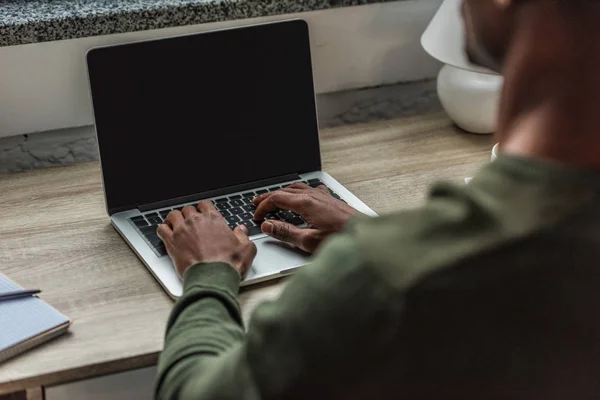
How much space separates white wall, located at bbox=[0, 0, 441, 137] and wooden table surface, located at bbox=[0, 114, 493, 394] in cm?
9

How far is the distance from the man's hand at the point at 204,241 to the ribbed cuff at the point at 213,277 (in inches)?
1.1

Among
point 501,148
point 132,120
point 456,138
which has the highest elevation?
point 501,148

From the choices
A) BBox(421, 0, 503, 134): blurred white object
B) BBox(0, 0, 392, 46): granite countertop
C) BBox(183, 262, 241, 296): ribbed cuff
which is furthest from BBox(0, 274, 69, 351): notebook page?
BBox(421, 0, 503, 134): blurred white object

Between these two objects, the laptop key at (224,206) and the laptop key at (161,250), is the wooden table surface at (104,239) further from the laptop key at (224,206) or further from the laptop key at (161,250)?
the laptop key at (224,206)

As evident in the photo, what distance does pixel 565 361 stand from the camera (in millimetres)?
619

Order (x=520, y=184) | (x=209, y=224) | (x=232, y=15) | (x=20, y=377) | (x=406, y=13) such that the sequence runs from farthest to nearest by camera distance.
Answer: (x=406, y=13) < (x=232, y=15) < (x=209, y=224) < (x=20, y=377) < (x=520, y=184)

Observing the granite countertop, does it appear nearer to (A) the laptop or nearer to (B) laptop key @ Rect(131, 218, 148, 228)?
(A) the laptop

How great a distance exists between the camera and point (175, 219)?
1.10 m

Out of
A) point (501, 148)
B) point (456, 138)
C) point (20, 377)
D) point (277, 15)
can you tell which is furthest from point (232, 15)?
point (501, 148)

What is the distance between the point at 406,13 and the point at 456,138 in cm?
25

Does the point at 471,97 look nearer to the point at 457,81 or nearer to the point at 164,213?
the point at 457,81

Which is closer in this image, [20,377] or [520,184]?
[520,184]

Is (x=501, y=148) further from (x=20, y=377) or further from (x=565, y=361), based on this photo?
(x=20, y=377)

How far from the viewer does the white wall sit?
1344 mm
